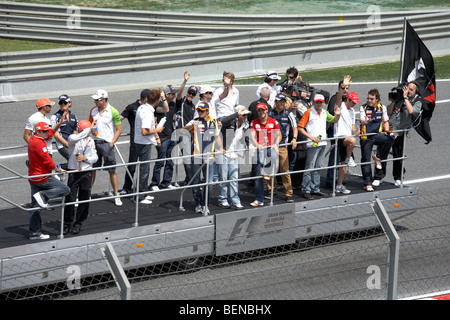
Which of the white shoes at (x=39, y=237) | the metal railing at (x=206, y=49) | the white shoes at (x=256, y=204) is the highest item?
the metal railing at (x=206, y=49)

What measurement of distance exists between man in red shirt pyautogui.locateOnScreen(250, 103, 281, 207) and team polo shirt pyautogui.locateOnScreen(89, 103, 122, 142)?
2206mm

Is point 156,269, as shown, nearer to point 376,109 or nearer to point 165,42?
point 376,109

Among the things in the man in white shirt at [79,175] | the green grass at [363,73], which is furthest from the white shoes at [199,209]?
the green grass at [363,73]

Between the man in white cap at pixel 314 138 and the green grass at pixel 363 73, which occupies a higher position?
the green grass at pixel 363 73

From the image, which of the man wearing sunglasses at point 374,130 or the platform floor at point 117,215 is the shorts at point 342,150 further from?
the platform floor at point 117,215

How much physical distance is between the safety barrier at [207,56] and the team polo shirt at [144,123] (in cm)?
835

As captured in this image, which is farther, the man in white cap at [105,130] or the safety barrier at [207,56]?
the safety barrier at [207,56]

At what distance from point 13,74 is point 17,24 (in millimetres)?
4880

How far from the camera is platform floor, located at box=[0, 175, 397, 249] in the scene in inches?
408

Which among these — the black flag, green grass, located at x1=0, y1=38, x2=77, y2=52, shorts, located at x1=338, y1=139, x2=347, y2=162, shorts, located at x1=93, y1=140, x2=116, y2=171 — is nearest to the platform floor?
shorts, located at x1=338, y1=139, x2=347, y2=162

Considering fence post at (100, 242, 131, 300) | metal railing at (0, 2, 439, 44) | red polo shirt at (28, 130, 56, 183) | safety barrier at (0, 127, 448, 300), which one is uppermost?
metal railing at (0, 2, 439, 44)

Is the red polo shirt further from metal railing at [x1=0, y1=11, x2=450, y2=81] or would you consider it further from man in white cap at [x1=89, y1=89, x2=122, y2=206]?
metal railing at [x1=0, y1=11, x2=450, y2=81]

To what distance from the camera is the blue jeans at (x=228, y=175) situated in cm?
1143

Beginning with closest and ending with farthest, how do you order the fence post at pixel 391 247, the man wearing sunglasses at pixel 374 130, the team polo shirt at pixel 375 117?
the fence post at pixel 391 247 < the man wearing sunglasses at pixel 374 130 < the team polo shirt at pixel 375 117
